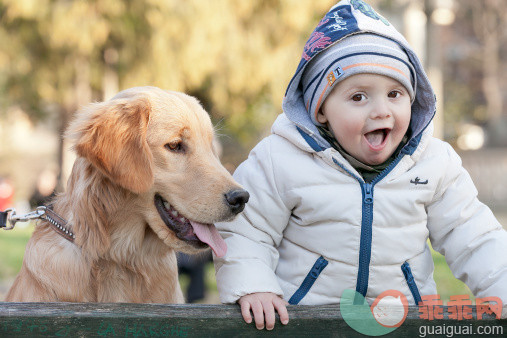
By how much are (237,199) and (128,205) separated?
0.53 metres

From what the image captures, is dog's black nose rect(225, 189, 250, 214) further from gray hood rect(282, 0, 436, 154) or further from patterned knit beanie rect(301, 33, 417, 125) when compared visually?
patterned knit beanie rect(301, 33, 417, 125)

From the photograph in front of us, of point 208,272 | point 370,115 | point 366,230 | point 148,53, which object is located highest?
point 370,115

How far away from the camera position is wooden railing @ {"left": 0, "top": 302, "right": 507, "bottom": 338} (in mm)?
1849

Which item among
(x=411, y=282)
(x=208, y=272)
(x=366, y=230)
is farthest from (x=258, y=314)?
(x=208, y=272)

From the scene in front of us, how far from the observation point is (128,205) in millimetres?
2785

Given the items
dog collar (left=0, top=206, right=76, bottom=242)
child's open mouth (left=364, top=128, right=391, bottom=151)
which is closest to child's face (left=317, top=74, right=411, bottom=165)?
child's open mouth (left=364, top=128, right=391, bottom=151)

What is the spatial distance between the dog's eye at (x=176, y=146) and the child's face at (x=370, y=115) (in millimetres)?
678

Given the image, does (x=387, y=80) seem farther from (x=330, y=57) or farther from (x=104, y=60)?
(x=104, y=60)

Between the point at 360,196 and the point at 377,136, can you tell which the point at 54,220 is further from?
the point at 377,136

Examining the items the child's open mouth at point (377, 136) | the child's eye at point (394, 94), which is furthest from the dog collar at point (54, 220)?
the child's eye at point (394, 94)

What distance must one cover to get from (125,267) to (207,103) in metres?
13.6

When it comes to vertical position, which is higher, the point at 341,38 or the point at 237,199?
the point at 341,38

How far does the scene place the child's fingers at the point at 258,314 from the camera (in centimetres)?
201

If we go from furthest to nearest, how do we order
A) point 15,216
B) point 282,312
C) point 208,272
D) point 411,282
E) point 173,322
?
point 208,272, point 15,216, point 411,282, point 282,312, point 173,322
